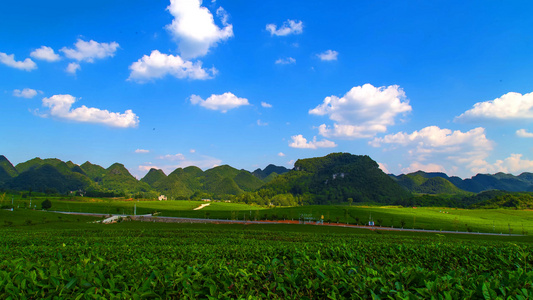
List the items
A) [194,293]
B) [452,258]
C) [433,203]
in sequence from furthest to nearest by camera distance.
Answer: [433,203], [452,258], [194,293]

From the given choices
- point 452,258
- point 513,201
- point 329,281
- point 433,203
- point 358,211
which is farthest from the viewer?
point 433,203

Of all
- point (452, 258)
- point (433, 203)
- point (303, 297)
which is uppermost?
point (303, 297)

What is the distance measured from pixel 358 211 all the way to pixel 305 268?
104 m

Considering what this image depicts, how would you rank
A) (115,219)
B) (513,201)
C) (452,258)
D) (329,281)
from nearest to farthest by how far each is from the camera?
(329,281) → (452,258) → (115,219) → (513,201)

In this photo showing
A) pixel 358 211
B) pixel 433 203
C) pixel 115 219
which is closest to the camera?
pixel 115 219

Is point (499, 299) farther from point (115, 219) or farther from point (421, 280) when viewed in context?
point (115, 219)

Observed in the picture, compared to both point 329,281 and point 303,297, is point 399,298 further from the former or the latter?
point 303,297

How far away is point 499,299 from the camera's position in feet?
10.9

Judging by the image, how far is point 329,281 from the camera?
13.3 ft

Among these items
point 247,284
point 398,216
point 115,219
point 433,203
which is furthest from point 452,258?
point 433,203

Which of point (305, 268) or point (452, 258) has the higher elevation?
point (305, 268)

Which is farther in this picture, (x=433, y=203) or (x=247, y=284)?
(x=433, y=203)

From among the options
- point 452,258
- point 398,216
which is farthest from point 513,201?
point 452,258

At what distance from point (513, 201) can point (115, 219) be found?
191991 mm
